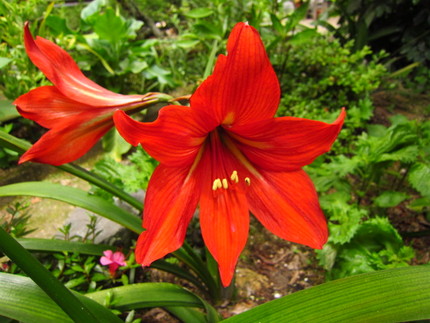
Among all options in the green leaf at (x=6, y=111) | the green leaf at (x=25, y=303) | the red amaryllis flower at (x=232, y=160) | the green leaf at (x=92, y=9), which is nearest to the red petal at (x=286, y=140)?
the red amaryllis flower at (x=232, y=160)

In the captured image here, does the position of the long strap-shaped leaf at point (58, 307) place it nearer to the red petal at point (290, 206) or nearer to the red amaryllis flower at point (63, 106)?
the red amaryllis flower at point (63, 106)

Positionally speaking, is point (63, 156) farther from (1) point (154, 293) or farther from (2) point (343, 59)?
Answer: (2) point (343, 59)

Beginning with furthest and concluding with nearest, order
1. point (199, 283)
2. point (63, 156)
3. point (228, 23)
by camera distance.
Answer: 1. point (228, 23)
2. point (199, 283)
3. point (63, 156)

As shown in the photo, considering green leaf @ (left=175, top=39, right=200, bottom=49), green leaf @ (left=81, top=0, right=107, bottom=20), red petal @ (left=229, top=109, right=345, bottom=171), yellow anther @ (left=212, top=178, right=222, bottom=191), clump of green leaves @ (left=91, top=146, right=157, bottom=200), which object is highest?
green leaf @ (left=81, top=0, right=107, bottom=20)

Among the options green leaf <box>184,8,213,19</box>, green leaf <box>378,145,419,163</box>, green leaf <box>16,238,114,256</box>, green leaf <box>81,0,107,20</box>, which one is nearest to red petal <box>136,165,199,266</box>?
green leaf <box>16,238,114,256</box>

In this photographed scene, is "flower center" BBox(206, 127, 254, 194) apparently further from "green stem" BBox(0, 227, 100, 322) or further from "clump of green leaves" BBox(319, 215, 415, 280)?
"clump of green leaves" BBox(319, 215, 415, 280)

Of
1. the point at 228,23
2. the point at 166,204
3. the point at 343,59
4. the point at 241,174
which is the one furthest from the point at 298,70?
the point at 166,204
